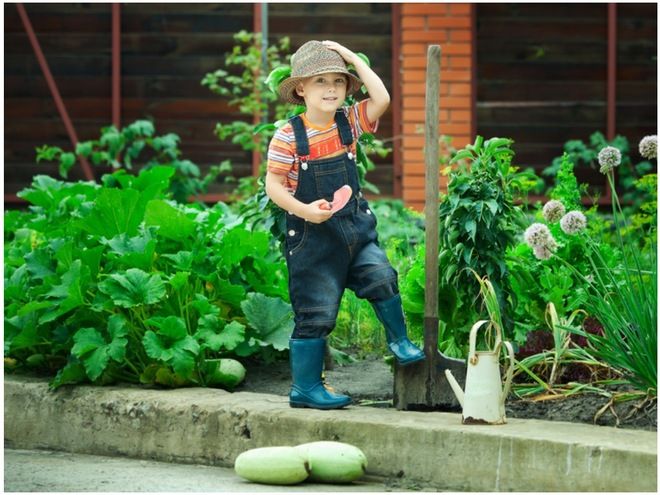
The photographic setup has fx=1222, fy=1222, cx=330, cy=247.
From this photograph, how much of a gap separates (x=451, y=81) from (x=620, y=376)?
522 centimetres

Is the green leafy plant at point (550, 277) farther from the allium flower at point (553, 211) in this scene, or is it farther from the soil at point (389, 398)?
the soil at point (389, 398)

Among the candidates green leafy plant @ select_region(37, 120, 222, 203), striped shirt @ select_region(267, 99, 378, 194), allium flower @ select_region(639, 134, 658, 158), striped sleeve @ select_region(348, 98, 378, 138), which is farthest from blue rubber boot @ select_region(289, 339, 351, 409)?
green leafy plant @ select_region(37, 120, 222, 203)

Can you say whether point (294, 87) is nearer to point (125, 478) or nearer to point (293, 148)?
point (293, 148)

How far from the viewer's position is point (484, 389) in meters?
4.30

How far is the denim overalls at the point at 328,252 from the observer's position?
4.60 metres

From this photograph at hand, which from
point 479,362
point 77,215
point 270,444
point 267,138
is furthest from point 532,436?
point 267,138

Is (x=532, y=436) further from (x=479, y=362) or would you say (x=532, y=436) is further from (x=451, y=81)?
(x=451, y=81)

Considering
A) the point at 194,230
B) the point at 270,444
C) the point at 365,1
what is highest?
the point at 365,1

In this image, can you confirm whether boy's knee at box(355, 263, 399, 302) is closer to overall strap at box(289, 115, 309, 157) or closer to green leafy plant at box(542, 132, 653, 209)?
overall strap at box(289, 115, 309, 157)

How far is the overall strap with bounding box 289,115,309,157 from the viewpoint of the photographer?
4.60 metres

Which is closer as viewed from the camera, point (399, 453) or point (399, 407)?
point (399, 453)

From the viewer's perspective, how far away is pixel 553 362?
4.76 meters

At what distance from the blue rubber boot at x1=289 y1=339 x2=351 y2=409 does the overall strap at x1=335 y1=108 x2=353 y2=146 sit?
0.77 metres

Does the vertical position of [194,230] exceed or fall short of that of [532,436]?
it exceeds it
